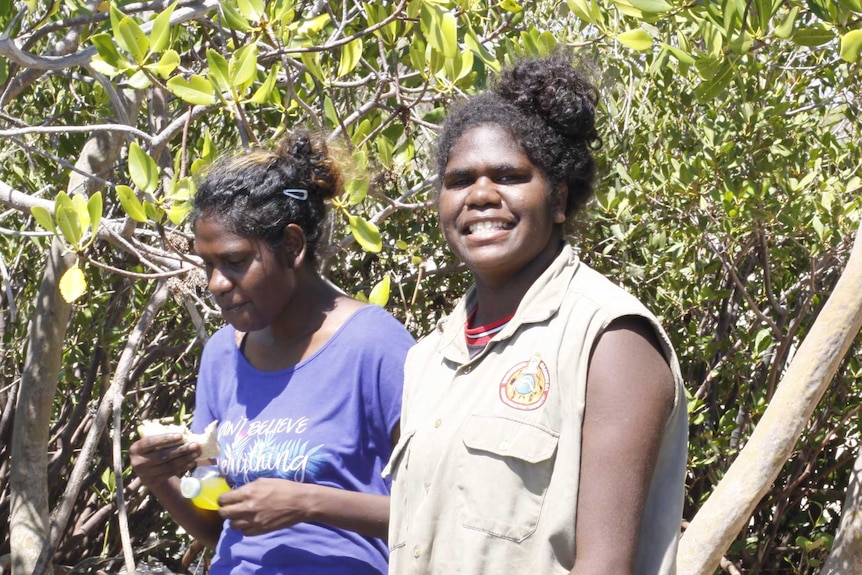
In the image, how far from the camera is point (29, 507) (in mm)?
4074

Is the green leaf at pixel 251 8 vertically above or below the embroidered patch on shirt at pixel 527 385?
above

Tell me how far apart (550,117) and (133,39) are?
1.22 m

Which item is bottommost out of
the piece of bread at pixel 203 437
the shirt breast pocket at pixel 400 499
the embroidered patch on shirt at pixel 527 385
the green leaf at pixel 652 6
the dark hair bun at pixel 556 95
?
the piece of bread at pixel 203 437

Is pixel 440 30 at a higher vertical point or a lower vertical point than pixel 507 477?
higher

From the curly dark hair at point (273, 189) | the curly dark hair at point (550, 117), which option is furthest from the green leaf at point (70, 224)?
the curly dark hair at point (550, 117)

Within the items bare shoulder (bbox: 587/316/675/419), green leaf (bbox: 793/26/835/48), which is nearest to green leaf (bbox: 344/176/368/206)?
green leaf (bbox: 793/26/835/48)

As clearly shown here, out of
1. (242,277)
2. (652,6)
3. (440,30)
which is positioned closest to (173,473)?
(242,277)

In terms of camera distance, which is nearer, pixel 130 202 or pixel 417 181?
pixel 130 202

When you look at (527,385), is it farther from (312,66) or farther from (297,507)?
(312,66)

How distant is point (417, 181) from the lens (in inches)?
166

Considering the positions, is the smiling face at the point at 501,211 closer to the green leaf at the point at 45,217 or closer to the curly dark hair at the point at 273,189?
the curly dark hair at the point at 273,189

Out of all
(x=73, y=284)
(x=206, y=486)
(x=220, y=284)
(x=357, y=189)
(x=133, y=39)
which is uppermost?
(x=133, y=39)

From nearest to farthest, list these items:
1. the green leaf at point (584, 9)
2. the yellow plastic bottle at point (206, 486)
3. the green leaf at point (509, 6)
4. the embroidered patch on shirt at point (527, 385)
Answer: the embroidered patch on shirt at point (527, 385)
the yellow plastic bottle at point (206, 486)
the green leaf at point (584, 9)
the green leaf at point (509, 6)

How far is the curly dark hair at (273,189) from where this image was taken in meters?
2.42
